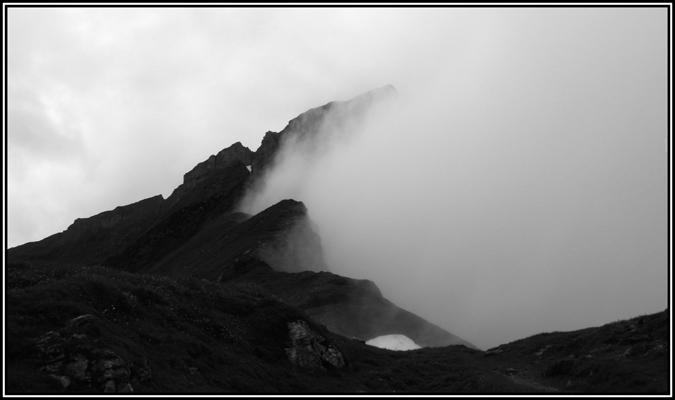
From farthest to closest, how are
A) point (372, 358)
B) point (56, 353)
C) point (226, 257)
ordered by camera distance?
point (226, 257)
point (372, 358)
point (56, 353)

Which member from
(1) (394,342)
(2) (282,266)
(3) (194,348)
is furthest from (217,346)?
(2) (282,266)

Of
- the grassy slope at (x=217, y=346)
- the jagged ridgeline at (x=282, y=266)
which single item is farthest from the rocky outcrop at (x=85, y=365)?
the jagged ridgeline at (x=282, y=266)

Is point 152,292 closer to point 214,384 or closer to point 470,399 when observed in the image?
point 214,384

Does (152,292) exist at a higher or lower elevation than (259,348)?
higher

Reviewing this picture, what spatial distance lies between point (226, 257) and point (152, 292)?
97.1 m

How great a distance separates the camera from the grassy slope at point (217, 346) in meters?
26.5

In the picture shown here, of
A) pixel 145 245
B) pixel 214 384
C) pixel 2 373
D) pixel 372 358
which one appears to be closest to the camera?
pixel 2 373

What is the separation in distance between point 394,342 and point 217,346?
164ft

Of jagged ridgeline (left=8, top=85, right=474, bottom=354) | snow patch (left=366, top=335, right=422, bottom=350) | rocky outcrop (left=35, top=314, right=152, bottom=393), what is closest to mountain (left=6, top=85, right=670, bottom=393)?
rocky outcrop (left=35, top=314, right=152, bottom=393)

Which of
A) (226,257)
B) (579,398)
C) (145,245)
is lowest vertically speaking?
(579,398)

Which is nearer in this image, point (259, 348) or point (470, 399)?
point (470, 399)

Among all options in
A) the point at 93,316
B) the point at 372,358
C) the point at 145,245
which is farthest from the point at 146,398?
the point at 145,245

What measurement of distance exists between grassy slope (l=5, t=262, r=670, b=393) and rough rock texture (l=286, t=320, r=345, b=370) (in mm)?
658

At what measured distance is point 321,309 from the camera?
9081 cm
